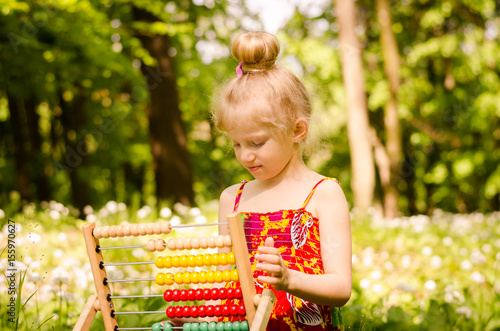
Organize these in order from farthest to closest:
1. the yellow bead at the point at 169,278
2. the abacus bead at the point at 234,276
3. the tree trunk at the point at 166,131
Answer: the tree trunk at the point at 166,131 → the yellow bead at the point at 169,278 → the abacus bead at the point at 234,276

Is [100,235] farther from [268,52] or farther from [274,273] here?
[268,52]

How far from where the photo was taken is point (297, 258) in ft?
6.97

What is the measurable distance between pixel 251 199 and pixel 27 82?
7.81 meters

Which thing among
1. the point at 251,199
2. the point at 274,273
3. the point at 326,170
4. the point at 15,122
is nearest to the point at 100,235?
the point at 251,199

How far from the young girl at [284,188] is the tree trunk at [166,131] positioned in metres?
8.22

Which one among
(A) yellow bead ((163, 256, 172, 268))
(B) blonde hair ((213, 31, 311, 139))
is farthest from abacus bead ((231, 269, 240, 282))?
(B) blonde hair ((213, 31, 311, 139))

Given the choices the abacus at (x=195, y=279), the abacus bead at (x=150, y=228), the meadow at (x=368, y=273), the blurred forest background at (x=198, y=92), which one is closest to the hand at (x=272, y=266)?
the abacus at (x=195, y=279)

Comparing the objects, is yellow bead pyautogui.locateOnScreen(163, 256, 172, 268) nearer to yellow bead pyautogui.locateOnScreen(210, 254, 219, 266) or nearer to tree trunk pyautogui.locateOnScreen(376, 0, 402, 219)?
yellow bead pyautogui.locateOnScreen(210, 254, 219, 266)

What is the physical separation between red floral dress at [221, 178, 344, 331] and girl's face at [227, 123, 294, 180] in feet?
0.64

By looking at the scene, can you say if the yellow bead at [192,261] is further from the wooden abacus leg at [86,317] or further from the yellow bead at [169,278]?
the wooden abacus leg at [86,317]

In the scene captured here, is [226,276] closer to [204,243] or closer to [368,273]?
[204,243]

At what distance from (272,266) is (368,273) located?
450cm

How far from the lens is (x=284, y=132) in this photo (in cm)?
217

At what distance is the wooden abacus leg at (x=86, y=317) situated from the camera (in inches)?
86.3
